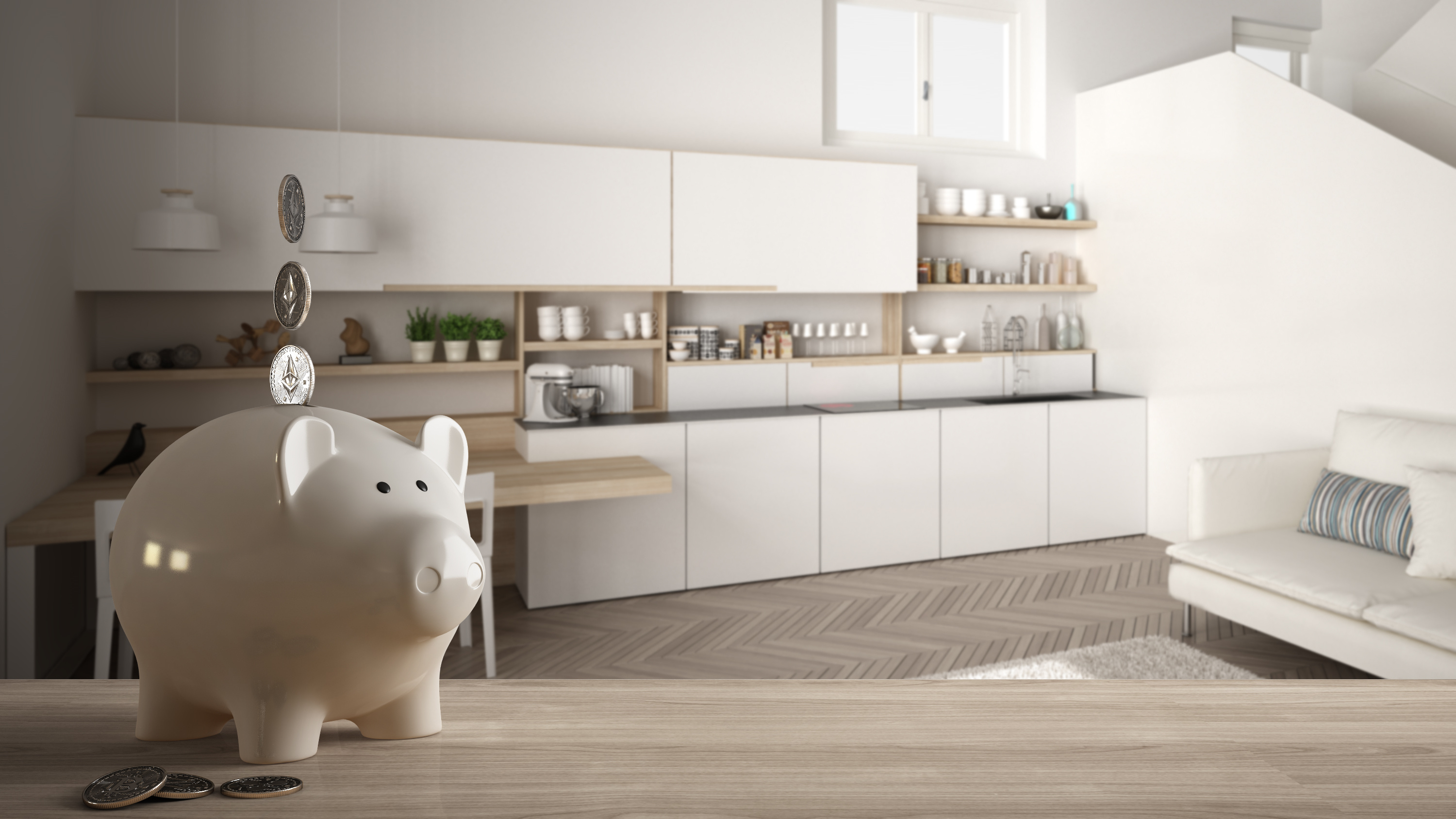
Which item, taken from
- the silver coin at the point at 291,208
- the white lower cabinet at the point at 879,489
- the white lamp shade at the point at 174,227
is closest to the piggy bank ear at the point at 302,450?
the silver coin at the point at 291,208

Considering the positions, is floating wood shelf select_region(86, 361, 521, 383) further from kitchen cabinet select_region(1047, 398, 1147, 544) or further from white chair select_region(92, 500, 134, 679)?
kitchen cabinet select_region(1047, 398, 1147, 544)

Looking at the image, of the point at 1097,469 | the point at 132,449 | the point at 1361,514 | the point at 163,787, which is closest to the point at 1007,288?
the point at 1097,469

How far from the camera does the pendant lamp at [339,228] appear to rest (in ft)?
11.8

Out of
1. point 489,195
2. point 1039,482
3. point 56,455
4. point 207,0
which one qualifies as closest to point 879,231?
point 1039,482

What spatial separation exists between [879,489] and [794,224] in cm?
139

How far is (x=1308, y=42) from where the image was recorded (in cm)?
580

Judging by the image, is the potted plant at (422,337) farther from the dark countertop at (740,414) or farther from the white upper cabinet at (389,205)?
the dark countertop at (740,414)

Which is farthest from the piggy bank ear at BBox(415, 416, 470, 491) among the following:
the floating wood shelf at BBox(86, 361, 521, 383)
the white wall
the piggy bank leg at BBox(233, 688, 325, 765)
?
the white wall

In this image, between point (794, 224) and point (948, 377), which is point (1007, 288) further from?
point (794, 224)

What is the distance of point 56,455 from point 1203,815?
3.83 metres

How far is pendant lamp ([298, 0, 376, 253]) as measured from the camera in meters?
3.60

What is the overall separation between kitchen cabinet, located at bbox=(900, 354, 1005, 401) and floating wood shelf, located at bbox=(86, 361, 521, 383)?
2186mm

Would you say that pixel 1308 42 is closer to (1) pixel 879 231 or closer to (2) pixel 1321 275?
(2) pixel 1321 275

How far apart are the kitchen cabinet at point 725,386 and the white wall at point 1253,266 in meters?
2.13
